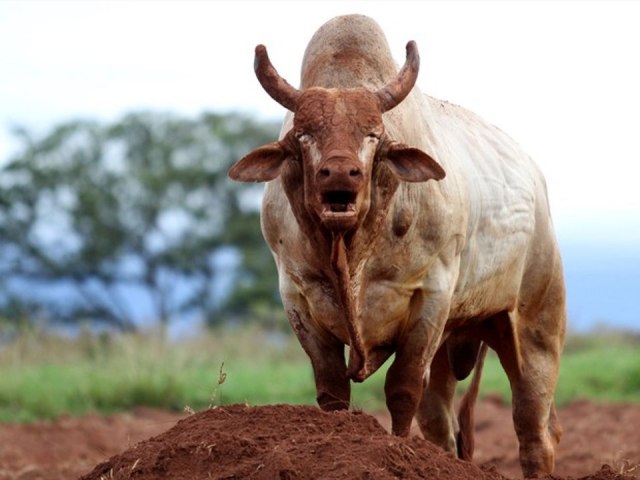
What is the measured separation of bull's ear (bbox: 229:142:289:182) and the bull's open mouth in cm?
34

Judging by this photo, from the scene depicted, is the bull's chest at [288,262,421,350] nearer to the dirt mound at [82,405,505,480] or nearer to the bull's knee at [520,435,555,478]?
the dirt mound at [82,405,505,480]

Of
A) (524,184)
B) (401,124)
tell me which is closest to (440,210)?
(401,124)

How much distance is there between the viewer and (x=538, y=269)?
7.92 m

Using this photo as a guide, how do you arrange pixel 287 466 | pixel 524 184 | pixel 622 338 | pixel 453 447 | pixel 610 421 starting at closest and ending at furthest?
pixel 287 466
pixel 524 184
pixel 453 447
pixel 610 421
pixel 622 338

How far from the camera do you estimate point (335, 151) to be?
5422 millimetres

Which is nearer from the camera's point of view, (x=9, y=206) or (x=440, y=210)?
(x=440, y=210)

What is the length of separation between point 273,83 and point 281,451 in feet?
5.60

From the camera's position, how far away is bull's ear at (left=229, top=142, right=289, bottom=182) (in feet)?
18.6

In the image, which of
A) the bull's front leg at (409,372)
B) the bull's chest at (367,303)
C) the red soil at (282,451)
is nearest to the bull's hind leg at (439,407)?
the bull's front leg at (409,372)

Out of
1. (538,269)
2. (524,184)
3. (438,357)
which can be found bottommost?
(438,357)

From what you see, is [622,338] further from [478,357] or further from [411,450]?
[411,450]

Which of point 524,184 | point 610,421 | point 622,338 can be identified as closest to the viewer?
point 524,184

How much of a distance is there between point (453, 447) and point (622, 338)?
42.4ft

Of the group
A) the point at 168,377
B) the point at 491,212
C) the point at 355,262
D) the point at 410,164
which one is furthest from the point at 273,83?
the point at 168,377
